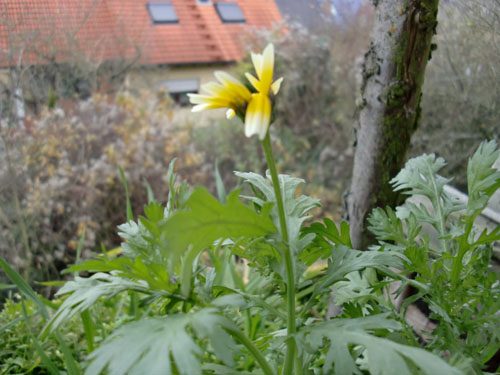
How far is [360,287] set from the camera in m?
0.72

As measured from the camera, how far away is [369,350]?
1.48 ft

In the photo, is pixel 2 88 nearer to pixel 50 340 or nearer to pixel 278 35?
pixel 50 340

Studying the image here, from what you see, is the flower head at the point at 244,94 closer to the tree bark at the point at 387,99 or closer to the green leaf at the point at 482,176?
the green leaf at the point at 482,176

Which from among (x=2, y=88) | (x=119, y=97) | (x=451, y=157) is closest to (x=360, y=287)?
(x=451, y=157)

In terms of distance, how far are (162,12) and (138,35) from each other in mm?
337

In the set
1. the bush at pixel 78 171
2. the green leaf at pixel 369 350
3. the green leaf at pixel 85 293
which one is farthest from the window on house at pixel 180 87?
the green leaf at pixel 369 350

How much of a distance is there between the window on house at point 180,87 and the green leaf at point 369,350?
2711 millimetres

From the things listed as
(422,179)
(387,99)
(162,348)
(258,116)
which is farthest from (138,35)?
(162,348)

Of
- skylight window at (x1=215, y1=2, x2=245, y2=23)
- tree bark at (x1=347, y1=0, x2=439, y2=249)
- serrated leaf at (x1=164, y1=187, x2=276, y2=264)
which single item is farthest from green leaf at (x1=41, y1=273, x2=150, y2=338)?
skylight window at (x1=215, y1=2, x2=245, y2=23)

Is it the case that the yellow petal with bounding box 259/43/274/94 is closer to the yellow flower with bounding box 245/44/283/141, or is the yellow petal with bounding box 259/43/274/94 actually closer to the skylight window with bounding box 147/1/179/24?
the yellow flower with bounding box 245/44/283/141

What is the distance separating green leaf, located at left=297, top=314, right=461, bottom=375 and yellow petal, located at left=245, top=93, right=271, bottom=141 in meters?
0.24

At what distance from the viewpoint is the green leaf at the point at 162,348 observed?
40cm

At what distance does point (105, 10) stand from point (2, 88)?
0.59 m

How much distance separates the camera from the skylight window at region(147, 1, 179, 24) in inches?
93.4
